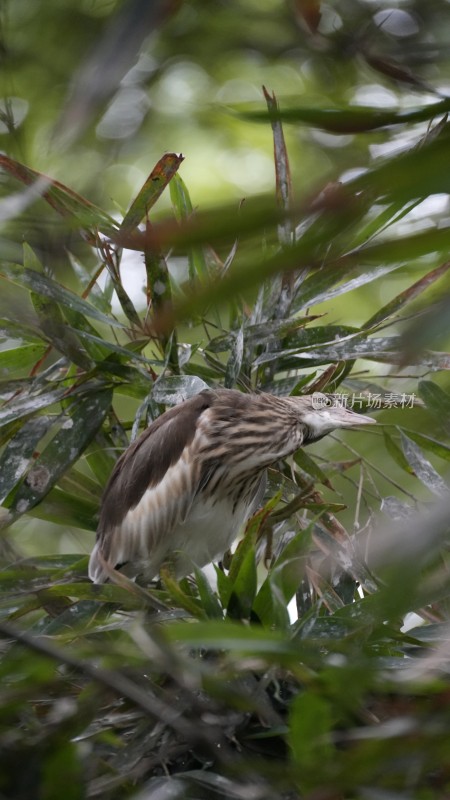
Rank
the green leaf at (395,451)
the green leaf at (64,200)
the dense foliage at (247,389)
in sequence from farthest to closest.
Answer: the green leaf at (395,451), the green leaf at (64,200), the dense foliage at (247,389)

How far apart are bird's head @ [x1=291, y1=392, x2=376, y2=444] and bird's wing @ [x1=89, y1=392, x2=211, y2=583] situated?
289mm

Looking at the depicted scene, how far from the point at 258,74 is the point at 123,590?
2.84 metres

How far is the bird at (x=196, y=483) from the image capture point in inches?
91.1

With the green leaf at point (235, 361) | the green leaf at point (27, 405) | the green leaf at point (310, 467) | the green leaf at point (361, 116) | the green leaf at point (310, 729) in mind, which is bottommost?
the green leaf at point (310, 729)

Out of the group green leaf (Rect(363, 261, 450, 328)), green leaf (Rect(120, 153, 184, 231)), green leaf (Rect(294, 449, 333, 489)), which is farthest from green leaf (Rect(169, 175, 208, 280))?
green leaf (Rect(294, 449, 333, 489))

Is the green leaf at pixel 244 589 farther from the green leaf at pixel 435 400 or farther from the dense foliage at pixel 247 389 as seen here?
the green leaf at pixel 435 400

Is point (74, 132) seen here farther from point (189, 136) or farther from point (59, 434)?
point (189, 136)

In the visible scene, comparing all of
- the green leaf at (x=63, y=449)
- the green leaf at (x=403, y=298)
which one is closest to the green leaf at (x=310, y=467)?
the green leaf at (x=403, y=298)

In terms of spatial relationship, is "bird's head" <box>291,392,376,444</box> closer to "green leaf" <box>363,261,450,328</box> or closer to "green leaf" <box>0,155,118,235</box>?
"green leaf" <box>363,261,450,328</box>

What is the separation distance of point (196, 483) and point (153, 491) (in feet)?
0.35

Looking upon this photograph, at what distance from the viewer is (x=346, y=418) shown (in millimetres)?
2320

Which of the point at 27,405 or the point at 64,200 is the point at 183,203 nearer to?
the point at 64,200

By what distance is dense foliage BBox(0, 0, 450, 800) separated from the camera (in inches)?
19.6

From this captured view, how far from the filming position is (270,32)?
94.4 inches
